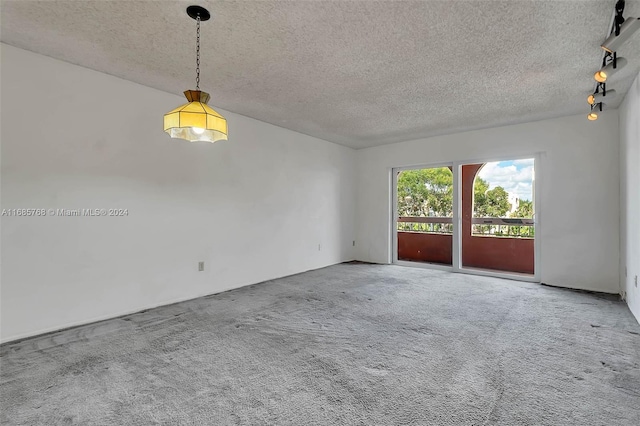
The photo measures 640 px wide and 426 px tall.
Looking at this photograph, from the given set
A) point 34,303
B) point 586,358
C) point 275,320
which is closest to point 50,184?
point 34,303

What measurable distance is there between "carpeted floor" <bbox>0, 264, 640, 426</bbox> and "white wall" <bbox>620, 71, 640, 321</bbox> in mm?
367

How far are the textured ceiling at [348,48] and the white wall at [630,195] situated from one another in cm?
34

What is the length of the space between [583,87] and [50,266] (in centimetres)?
580

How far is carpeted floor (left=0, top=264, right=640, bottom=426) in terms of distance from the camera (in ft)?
5.63

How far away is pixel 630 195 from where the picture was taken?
3430 mm

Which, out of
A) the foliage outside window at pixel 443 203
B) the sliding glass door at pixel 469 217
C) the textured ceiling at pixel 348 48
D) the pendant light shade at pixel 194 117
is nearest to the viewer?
the pendant light shade at pixel 194 117

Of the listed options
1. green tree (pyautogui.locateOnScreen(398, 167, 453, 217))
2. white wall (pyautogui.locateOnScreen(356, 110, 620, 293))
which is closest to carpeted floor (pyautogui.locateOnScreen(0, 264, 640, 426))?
white wall (pyautogui.locateOnScreen(356, 110, 620, 293))

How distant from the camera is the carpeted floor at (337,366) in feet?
5.63

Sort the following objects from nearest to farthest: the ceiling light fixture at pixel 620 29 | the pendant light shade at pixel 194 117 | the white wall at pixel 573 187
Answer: the ceiling light fixture at pixel 620 29 → the pendant light shade at pixel 194 117 → the white wall at pixel 573 187

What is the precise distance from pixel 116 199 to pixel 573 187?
19.5 ft

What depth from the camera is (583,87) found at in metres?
3.43

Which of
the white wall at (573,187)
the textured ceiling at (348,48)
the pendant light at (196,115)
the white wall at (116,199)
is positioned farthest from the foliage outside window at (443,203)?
the pendant light at (196,115)

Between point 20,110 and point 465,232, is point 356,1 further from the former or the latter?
point 465,232

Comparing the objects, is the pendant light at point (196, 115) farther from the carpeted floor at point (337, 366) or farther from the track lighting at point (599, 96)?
the track lighting at point (599, 96)
